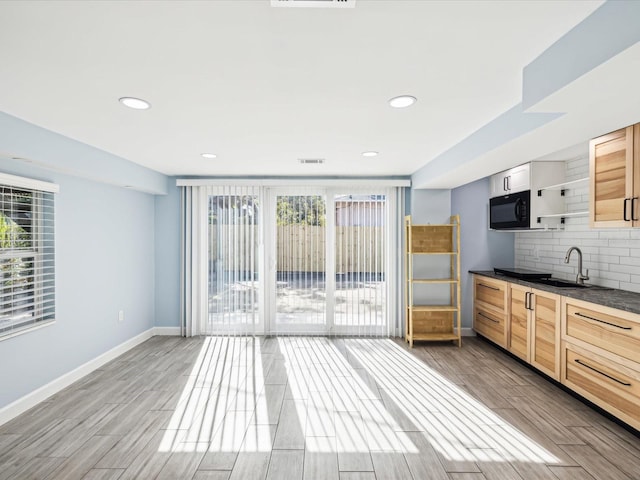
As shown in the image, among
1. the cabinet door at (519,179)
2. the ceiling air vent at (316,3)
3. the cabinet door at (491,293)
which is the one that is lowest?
the cabinet door at (491,293)

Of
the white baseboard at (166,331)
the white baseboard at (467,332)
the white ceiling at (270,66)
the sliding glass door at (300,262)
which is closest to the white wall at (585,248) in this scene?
the white baseboard at (467,332)

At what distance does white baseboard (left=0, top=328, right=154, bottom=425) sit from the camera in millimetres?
2771

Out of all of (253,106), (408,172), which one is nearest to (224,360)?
(253,106)

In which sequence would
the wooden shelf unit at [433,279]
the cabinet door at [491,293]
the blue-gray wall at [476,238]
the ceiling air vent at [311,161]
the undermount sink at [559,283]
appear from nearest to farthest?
the undermount sink at [559,283] < the ceiling air vent at [311,161] < the cabinet door at [491,293] < the wooden shelf unit at [433,279] < the blue-gray wall at [476,238]

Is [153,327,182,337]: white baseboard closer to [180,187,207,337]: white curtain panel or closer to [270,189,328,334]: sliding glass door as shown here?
[180,187,207,337]: white curtain panel

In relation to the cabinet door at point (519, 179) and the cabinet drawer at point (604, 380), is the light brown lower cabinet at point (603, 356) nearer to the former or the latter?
the cabinet drawer at point (604, 380)

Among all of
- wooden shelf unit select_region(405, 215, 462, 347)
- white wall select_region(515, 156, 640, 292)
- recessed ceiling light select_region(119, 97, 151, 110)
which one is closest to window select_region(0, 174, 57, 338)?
recessed ceiling light select_region(119, 97, 151, 110)

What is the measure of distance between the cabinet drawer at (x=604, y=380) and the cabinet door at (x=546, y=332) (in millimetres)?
132

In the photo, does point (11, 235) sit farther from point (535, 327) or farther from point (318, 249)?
point (535, 327)

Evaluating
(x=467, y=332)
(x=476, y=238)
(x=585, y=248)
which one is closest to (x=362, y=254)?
(x=476, y=238)

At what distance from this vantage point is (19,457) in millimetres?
2303

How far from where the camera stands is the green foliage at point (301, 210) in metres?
5.03

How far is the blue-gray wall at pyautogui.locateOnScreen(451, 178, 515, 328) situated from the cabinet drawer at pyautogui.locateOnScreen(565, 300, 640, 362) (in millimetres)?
1875

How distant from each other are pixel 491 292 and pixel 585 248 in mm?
1145
